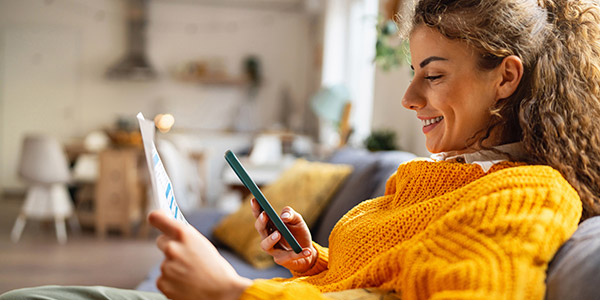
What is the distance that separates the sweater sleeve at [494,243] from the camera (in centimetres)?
65

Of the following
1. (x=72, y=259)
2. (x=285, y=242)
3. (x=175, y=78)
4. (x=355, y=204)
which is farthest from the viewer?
(x=175, y=78)

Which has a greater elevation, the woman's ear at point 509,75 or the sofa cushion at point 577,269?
the woman's ear at point 509,75

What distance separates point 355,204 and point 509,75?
1030 mm

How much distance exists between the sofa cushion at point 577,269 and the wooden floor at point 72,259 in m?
2.92

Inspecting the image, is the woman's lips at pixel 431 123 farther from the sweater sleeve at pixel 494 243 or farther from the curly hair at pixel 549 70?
the sweater sleeve at pixel 494 243

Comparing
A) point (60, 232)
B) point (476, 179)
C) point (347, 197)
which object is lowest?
point (60, 232)

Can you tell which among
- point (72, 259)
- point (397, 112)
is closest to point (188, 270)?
point (397, 112)

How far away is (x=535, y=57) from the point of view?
2.83ft

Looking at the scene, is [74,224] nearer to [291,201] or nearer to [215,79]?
[215,79]

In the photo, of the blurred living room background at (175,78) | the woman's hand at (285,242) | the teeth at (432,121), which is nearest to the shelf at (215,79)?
the blurred living room background at (175,78)

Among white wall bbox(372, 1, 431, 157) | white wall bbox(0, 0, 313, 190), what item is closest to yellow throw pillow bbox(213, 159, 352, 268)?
white wall bbox(372, 1, 431, 157)

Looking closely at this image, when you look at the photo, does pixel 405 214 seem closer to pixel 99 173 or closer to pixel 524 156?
pixel 524 156

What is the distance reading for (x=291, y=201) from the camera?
229 centimetres

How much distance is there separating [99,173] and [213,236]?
226 cm
